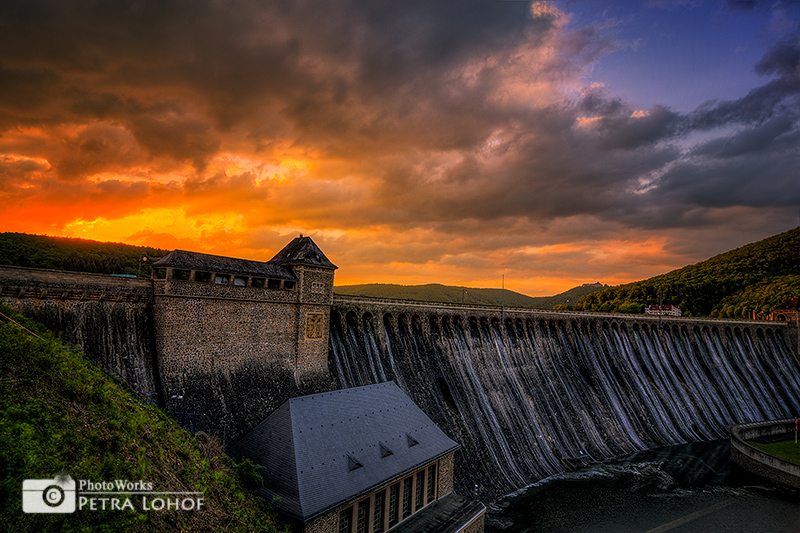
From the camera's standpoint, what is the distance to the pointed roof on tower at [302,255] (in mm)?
34656

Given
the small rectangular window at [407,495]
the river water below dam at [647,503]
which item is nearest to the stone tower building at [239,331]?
the small rectangular window at [407,495]

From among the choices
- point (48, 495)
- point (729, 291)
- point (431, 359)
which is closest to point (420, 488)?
point (48, 495)

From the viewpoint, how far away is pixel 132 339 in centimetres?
2598

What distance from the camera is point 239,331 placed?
30.5m

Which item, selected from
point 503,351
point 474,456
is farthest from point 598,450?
point 474,456

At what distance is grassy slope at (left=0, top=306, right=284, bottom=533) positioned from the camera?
10.8m

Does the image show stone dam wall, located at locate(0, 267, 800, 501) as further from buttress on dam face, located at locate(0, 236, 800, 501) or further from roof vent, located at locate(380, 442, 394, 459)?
roof vent, located at locate(380, 442, 394, 459)

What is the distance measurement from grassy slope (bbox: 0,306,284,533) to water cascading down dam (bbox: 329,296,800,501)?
19215mm

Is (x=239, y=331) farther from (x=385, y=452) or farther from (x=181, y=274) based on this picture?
(x=385, y=452)

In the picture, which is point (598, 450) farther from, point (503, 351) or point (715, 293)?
point (715, 293)

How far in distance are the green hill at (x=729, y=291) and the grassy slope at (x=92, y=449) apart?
12678 centimetres

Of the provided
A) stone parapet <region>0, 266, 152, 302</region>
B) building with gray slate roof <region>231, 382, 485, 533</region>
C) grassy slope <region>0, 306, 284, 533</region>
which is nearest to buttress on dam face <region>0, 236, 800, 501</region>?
stone parapet <region>0, 266, 152, 302</region>

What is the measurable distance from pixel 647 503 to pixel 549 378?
59.8 ft

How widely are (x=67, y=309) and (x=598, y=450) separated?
179 feet
